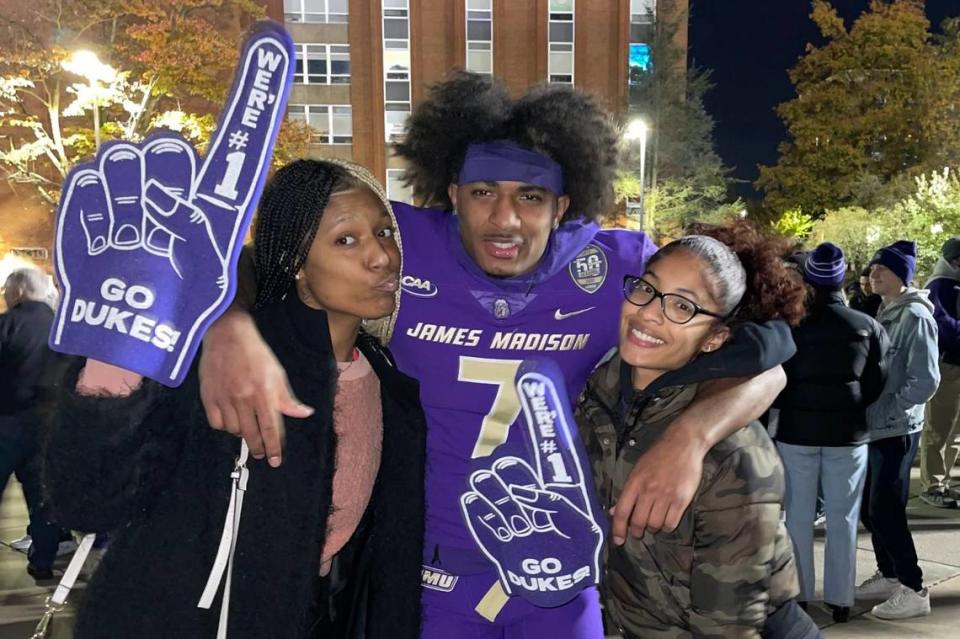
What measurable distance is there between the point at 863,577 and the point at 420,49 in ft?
105

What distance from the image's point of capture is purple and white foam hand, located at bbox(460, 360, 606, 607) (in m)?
1.90

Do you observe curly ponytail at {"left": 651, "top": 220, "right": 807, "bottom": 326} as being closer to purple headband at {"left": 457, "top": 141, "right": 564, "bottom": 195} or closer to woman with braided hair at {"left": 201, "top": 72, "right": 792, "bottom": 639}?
woman with braided hair at {"left": 201, "top": 72, "right": 792, "bottom": 639}

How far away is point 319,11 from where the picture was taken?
33.6m

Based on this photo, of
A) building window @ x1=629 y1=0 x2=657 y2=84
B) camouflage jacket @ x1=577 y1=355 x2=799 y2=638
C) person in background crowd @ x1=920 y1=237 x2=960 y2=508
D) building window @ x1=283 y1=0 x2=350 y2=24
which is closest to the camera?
camouflage jacket @ x1=577 y1=355 x2=799 y2=638

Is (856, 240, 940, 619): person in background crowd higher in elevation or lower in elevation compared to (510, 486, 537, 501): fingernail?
lower

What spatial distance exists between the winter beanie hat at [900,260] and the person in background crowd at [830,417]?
969mm

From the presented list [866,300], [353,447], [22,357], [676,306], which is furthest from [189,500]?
[866,300]

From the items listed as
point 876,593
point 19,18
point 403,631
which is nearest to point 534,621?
point 403,631

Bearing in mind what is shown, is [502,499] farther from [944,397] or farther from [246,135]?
[944,397]

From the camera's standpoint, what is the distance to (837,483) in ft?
15.0

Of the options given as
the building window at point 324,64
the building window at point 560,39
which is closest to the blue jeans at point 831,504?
the building window at point 560,39

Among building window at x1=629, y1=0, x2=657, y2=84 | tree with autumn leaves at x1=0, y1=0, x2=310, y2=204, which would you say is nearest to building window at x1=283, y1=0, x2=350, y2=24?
building window at x1=629, y1=0, x2=657, y2=84

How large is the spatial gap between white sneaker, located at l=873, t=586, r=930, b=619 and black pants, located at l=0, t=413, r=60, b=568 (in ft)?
17.1

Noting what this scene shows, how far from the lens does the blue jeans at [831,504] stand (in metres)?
4.55
